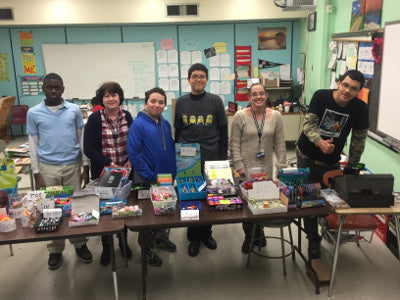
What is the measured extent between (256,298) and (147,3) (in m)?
5.28

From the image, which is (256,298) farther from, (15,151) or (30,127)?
(15,151)

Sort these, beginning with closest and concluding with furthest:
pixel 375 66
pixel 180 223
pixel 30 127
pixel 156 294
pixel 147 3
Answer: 1. pixel 180 223
2. pixel 156 294
3. pixel 30 127
4. pixel 375 66
5. pixel 147 3

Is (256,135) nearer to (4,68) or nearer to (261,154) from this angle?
(261,154)

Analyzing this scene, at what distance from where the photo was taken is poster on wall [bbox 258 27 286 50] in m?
6.57

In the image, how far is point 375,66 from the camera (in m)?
3.54

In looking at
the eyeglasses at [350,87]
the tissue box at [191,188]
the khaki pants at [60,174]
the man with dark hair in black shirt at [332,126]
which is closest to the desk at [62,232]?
the tissue box at [191,188]

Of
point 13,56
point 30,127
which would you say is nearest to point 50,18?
point 13,56

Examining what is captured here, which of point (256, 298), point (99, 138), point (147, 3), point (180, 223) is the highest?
point (147, 3)

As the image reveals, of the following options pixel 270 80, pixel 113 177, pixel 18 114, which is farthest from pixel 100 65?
pixel 113 177

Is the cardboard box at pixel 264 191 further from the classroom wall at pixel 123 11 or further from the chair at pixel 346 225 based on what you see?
the classroom wall at pixel 123 11

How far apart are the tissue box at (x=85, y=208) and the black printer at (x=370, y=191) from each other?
5.59 feet

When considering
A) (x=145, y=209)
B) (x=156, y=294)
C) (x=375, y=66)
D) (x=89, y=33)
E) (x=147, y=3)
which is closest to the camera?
(x=145, y=209)

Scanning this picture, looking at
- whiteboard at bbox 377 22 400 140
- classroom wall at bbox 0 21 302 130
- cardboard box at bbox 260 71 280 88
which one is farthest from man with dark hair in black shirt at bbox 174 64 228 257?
classroom wall at bbox 0 21 302 130

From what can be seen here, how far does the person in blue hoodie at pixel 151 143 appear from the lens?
271 cm
